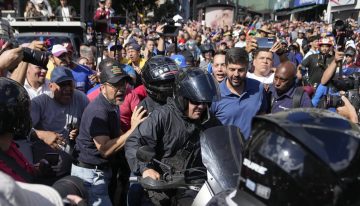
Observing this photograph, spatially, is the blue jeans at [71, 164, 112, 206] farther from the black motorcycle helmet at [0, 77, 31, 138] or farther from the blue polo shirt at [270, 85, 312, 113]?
the blue polo shirt at [270, 85, 312, 113]

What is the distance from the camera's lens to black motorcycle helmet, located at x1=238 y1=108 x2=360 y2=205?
1523 mm

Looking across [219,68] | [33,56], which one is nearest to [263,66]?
[219,68]

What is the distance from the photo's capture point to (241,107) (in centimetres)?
416

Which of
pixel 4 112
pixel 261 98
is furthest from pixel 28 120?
pixel 261 98

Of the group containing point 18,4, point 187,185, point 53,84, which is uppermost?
point 18,4

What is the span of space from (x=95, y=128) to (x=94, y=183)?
0.49m

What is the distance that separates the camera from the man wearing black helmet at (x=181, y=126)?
9.83 ft

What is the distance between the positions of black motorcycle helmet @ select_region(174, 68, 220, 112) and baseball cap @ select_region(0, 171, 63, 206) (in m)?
1.50

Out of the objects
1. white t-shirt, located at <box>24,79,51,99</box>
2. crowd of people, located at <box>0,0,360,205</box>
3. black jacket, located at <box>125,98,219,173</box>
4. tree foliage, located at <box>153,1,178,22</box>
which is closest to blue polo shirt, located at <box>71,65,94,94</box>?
crowd of people, located at <box>0,0,360,205</box>

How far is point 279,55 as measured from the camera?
7.21 m

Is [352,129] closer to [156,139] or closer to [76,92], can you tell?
[156,139]

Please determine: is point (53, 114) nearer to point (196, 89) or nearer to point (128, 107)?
point (128, 107)

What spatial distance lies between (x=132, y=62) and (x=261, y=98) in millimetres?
3563

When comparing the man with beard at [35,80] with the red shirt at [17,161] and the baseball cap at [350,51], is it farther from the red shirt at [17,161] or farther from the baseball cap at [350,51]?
the baseball cap at [350,51]
